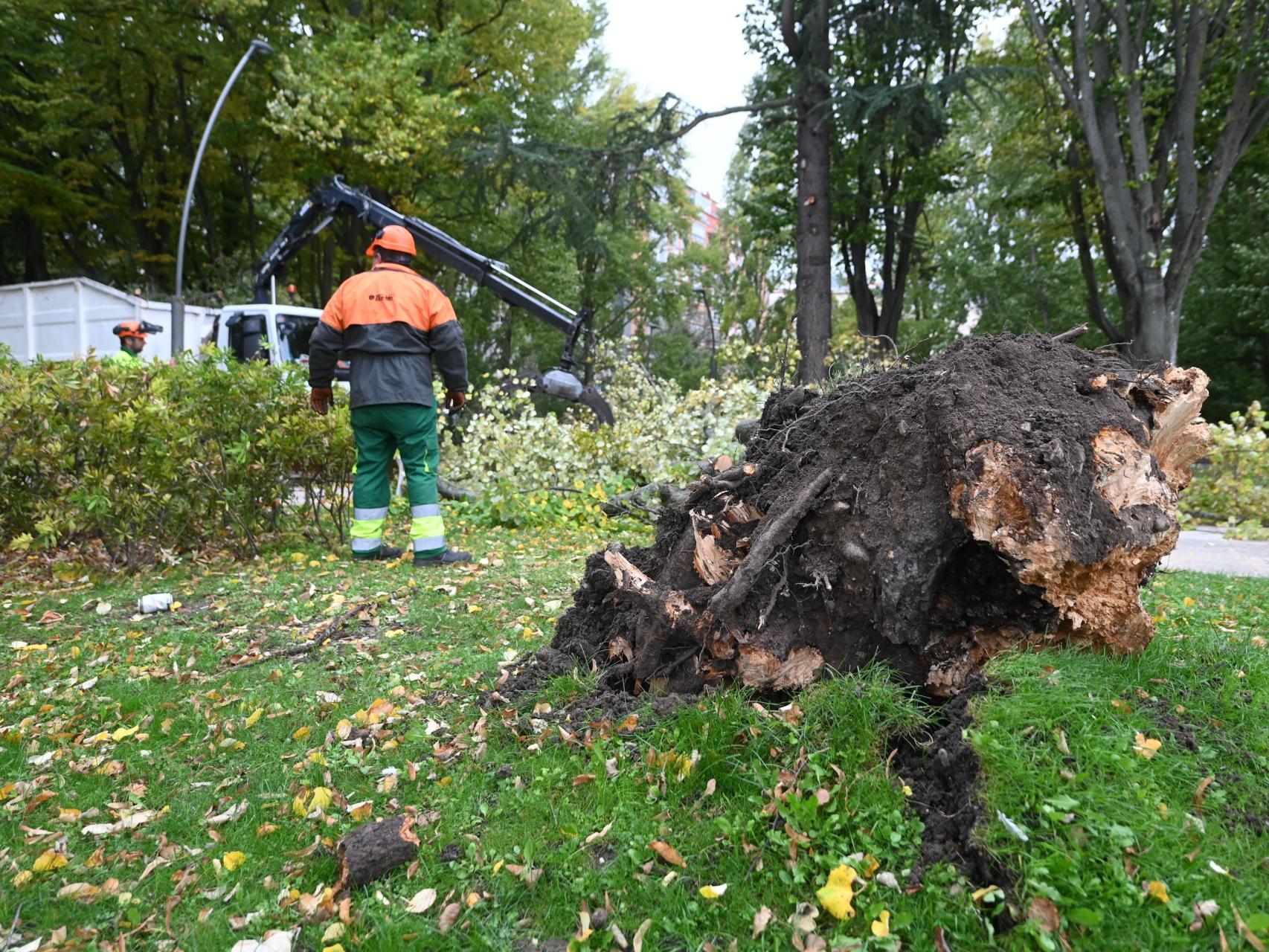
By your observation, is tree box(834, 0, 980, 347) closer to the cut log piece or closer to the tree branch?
the tree branch

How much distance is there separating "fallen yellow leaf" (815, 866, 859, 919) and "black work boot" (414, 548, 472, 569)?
455 cm

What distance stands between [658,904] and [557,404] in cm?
2458

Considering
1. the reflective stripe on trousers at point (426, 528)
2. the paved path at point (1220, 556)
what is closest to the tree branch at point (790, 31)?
the paved path at point (1220, 556)

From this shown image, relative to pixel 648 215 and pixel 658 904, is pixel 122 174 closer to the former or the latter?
pixel 648 215

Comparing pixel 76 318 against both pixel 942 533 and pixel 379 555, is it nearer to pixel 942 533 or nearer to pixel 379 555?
pixel 379 555

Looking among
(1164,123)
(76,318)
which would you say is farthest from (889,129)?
(76,318)

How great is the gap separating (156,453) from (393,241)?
2.46 metres

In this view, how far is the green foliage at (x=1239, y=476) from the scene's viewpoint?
961cm

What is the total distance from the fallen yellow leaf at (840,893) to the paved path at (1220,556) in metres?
6.34

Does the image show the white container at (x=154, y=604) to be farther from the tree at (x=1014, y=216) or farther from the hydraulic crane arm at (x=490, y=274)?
the tree at (x=1014, y=216)

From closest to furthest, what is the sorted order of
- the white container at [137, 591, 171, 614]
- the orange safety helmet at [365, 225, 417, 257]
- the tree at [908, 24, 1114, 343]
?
the white container at [137, 591, 171, 614] → the orange safety helmet at [365, 225, 417, 257] → the tree at [908, 24, 1114, 343]

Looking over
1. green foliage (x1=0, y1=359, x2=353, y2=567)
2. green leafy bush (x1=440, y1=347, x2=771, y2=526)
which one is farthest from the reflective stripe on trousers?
green leafy bush (x1=440, y1=347, x2=771, y2=526)

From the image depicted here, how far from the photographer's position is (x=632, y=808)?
2.58m

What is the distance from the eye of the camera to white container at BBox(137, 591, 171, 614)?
5.00 metres
